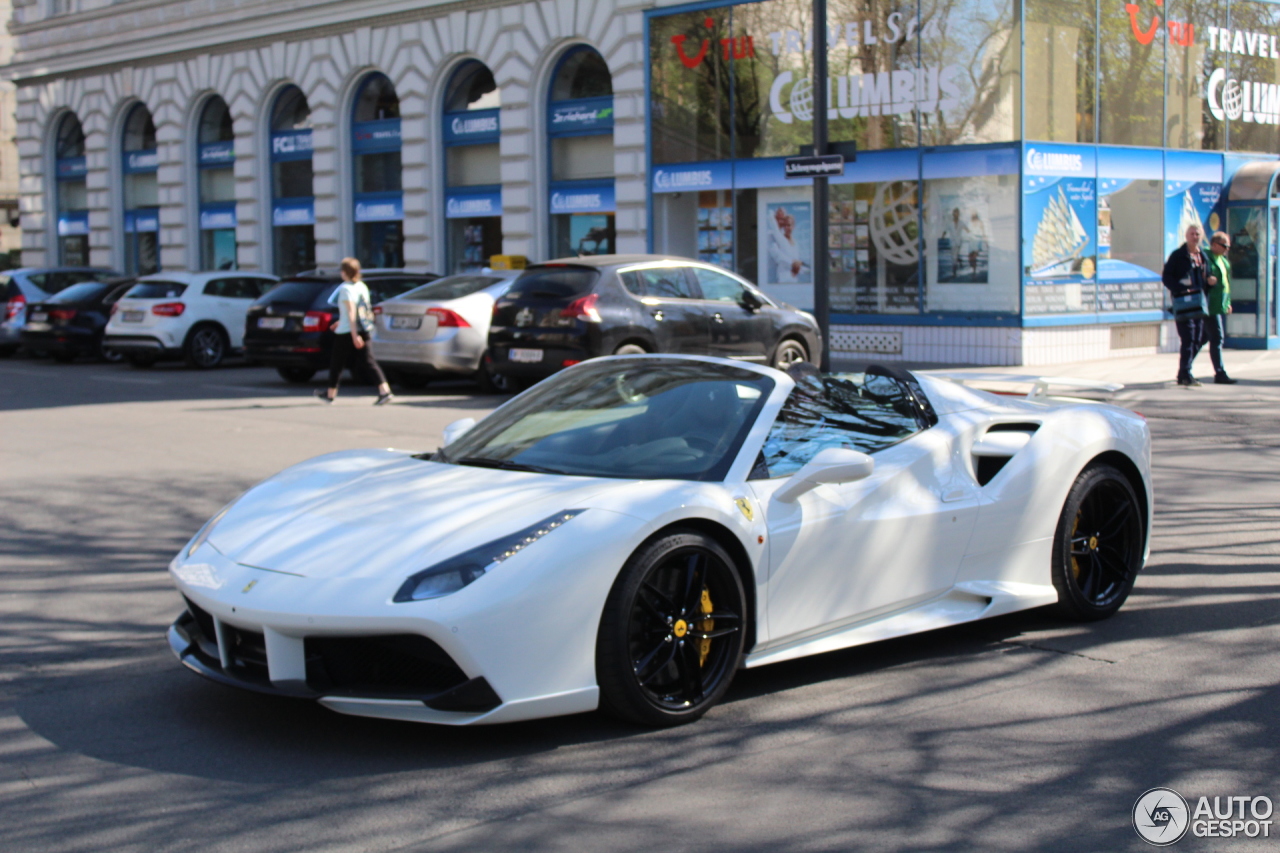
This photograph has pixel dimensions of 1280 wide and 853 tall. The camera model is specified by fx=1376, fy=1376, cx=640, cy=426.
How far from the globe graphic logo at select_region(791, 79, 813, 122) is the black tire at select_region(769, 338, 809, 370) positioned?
6.78m

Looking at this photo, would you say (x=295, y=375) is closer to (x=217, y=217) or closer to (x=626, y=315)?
(x=626, y=315)

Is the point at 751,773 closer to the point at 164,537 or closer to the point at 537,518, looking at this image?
the point at 537,518

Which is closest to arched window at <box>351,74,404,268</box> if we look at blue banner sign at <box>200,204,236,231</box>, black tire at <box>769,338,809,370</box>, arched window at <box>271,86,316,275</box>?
arched window at <box>271,86,316,275</box>

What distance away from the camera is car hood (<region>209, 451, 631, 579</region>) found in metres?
4.42

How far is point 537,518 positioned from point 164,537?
14.0 feet

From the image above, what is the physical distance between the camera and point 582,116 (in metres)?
25.8

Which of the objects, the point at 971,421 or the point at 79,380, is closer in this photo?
the point at 971,421

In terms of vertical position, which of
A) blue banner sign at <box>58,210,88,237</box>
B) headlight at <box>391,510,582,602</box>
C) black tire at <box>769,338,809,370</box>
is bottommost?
headlight at <box>391,510,582,602</box>

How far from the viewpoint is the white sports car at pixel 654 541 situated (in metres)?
4.25

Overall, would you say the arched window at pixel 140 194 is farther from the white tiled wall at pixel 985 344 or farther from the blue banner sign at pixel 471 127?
the white tiled wall at pixel 985 344

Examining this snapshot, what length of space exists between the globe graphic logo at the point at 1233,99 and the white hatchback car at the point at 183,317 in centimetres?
1574

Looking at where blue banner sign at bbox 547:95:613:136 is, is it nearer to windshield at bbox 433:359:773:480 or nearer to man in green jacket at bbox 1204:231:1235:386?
man in green jacket at bbox 1204:231:1235:386

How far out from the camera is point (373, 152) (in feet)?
97.9

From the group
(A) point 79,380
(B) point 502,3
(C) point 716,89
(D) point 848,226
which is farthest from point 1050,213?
(A) point 79,380
